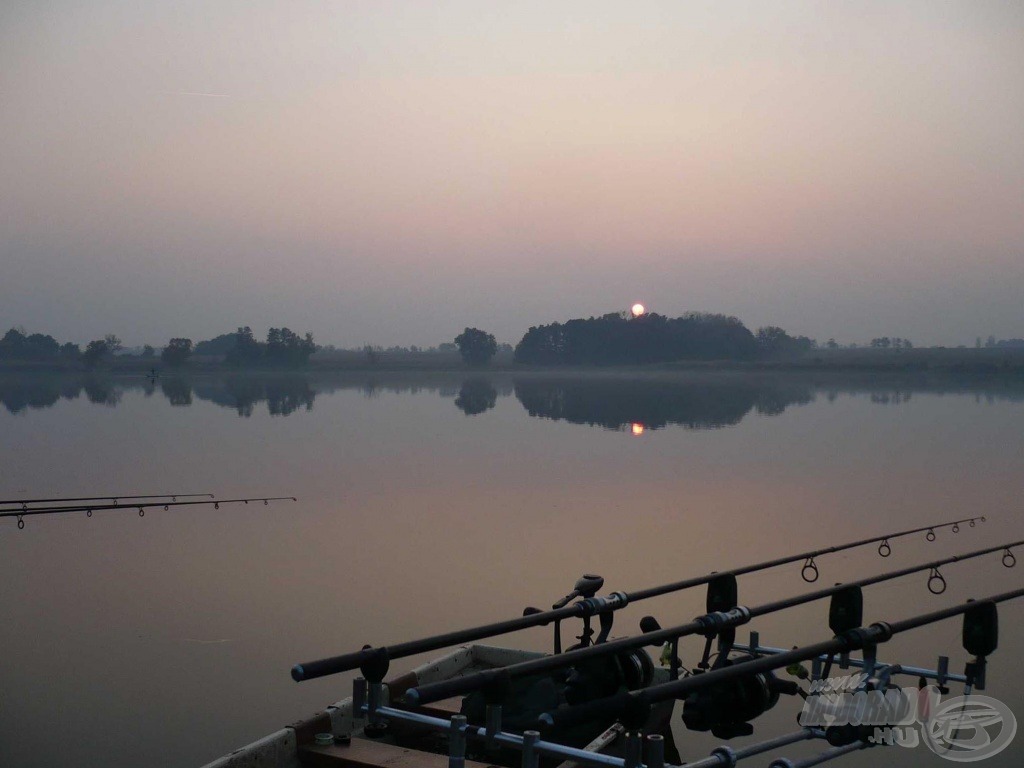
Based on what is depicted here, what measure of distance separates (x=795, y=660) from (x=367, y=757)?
243 centimetres

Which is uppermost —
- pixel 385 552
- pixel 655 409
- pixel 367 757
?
pixel 655 409

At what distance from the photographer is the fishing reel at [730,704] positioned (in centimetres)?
361

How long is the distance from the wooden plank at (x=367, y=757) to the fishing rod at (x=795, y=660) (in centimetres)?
195

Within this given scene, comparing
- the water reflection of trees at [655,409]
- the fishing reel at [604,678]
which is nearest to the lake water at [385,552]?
the fishing reel at [604,678]

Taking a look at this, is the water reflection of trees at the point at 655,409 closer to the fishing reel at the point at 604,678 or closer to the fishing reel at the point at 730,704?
the fishing reel at the point at 604,678

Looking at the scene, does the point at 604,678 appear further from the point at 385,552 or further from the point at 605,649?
the point at 385,552

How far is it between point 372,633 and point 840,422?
3105 cm

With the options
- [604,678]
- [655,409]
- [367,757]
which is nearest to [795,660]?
[604,678]

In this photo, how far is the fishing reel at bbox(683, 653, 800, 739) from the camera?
11.8ft

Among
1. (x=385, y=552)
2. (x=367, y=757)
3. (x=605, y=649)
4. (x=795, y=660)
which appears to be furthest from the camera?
(x=385, y=552)

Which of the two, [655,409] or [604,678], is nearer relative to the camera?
[604,678]

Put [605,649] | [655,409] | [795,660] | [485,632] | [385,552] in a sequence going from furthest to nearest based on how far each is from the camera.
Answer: [655,409], [385,552], [485,632], [605,649], [795,660]

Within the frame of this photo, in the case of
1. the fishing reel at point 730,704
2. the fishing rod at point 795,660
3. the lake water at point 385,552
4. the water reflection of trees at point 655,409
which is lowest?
the lake water at point 385,552

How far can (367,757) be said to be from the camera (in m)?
4.96
